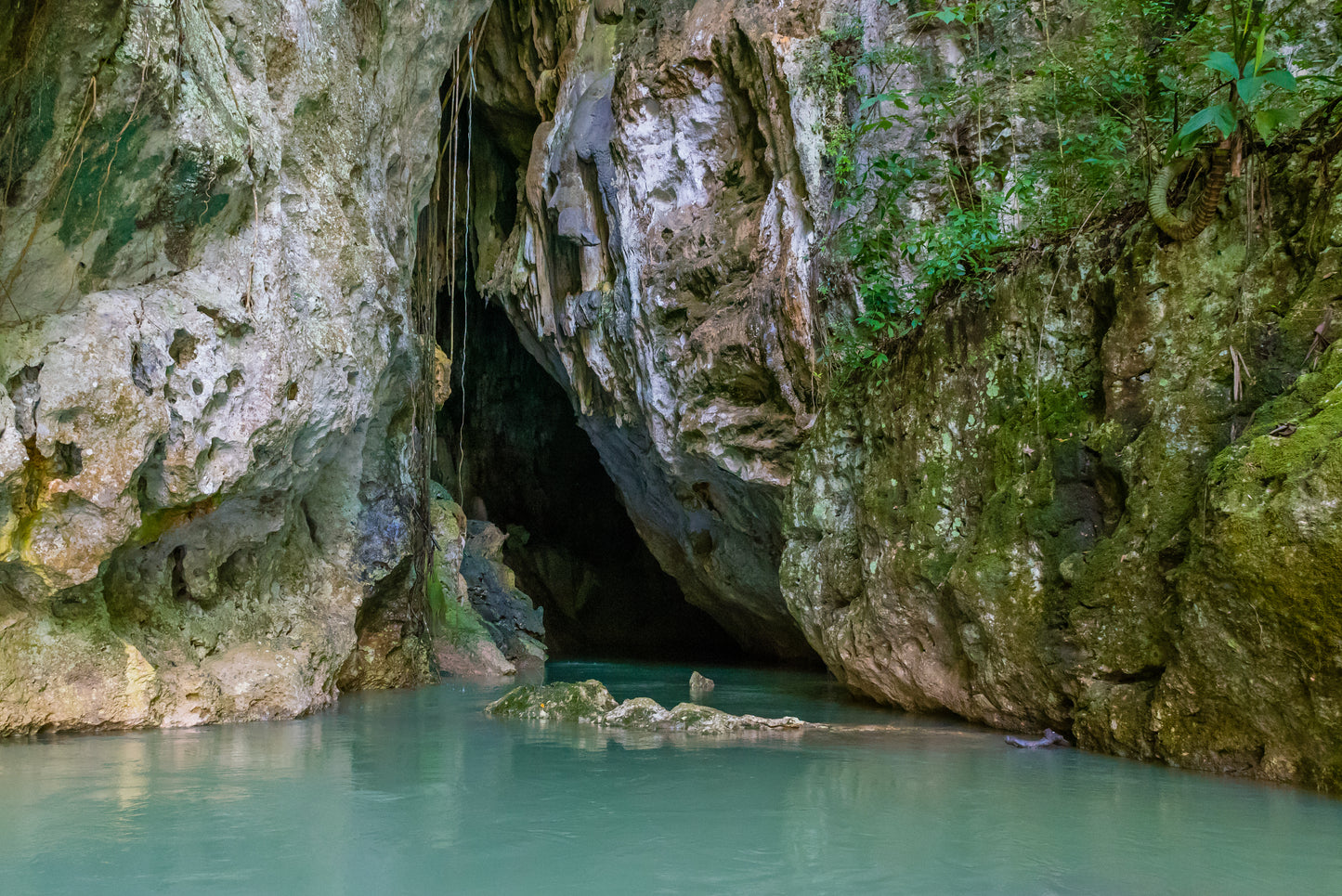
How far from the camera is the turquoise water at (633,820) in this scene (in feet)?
8.71

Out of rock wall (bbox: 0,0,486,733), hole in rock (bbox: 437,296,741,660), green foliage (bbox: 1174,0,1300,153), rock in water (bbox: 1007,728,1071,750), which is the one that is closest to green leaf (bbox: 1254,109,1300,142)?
green foliage (bbox: 1174,0,1300,153)

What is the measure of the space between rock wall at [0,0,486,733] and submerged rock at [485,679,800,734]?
1586mm

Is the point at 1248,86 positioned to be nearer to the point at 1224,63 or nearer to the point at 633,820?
the point at 1224,63

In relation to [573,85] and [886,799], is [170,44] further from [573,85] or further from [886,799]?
[573,85]

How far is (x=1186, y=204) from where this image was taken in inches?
191

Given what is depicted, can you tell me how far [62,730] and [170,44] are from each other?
383 centimetres

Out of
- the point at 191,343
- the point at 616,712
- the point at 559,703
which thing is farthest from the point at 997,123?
the point at 191,343

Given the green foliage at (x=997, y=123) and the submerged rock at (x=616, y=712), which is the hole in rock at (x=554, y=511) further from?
the submerged rock at (x=616, y=712)

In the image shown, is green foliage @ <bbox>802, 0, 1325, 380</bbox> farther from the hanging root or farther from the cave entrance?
the cave entrance

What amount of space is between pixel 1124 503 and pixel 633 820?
129 inches

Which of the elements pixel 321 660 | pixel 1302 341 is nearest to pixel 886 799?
pixel 1302 341

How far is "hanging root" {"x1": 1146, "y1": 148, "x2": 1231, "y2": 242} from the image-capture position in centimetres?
462

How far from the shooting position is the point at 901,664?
6582mm

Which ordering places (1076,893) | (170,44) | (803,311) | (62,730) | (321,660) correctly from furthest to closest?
Answer: (803,311), (321,660), (62,730), (170,44), (1076,893)
